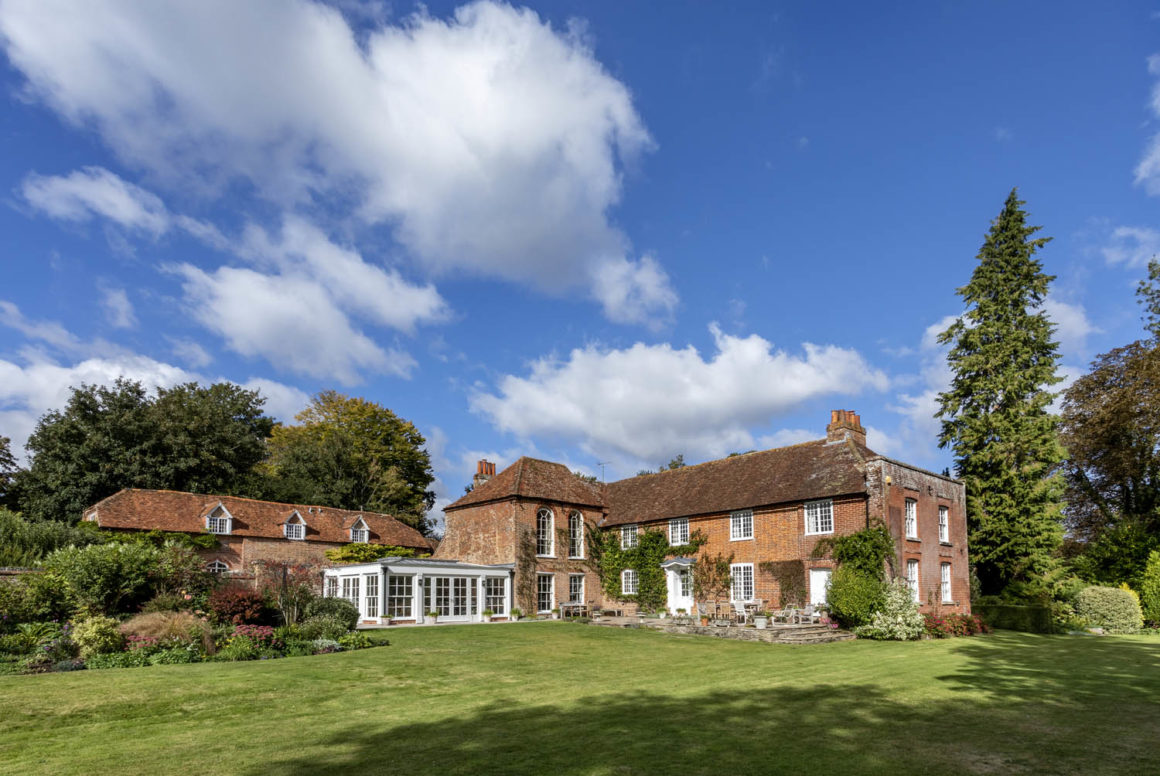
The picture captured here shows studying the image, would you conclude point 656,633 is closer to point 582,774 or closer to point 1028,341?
point 582,774

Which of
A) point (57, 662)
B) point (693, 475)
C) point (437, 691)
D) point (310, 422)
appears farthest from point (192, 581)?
point (310, 422)

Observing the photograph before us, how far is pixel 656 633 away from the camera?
85.1 ft

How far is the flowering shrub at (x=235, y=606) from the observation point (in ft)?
60.5

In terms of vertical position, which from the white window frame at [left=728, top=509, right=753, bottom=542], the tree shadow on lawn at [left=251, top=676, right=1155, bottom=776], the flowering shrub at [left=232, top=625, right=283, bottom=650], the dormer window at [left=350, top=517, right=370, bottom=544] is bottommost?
the flowering shrub at [left=232, top=625, right=283, bottom=650]

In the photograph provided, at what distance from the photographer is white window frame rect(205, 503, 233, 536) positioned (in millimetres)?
38125

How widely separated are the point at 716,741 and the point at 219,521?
3649 centimetres

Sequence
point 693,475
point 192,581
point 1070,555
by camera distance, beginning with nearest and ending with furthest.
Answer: point 192,581
point 693,475
point 1070,555

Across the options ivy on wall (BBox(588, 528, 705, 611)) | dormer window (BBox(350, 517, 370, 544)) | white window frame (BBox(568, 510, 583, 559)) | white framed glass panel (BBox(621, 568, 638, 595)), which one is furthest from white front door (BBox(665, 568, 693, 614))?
dormer window (BBox(350, 517, 370, 544))

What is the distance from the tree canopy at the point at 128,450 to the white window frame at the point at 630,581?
87.2ft

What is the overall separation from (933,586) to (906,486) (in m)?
4.43

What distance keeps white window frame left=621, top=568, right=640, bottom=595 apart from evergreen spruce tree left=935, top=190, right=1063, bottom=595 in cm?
1542

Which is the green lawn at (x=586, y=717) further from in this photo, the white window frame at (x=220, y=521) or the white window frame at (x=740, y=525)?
the white window frame at (x=220, y=521)

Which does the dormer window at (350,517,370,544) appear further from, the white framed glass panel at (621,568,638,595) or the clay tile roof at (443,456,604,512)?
the white framed glass panel at (621,568,638,595)

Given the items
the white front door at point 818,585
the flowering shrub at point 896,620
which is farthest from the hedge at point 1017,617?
the white front door at point 818,585
